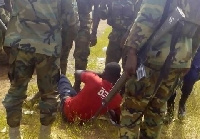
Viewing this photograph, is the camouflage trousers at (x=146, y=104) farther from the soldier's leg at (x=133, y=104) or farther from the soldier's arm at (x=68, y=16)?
the soldier's arm at (x=68, y=16)

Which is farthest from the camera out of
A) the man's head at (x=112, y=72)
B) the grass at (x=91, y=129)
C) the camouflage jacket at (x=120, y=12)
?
the camouflage jacket at (x=120, y=12)

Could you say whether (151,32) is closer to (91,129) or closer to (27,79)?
(27,79)

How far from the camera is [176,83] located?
291cm

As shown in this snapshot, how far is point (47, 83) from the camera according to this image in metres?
2.89

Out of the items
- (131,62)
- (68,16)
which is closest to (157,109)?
(131,62)

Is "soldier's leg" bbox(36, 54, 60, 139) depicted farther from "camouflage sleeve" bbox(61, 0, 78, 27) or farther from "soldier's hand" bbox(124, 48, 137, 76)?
"soldier's hand" bbox(124, 48, 137, 76)

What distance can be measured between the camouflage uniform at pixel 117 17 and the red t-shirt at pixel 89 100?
1.34m

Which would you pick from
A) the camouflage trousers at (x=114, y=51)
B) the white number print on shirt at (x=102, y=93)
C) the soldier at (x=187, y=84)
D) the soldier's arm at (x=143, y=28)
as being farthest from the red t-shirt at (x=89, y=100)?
the camouflage trousers at (x=114, y=51)

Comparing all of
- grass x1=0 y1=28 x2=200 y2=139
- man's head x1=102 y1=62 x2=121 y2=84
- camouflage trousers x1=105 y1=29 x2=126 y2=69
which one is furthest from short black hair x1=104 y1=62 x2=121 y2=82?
camouflage trousers x1=105 y1=29 x2=126 y2=69

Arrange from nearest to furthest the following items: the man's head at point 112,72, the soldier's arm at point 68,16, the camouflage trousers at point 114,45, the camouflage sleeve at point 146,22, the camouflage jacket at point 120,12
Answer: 1. the camouflage sleeve at point 146,22
2. the soldier's arm at point 68,16
3. the man's head at point 112,72
4. the camouflage jacket at point 120,12
5. the camouflage trousers at point 114,45

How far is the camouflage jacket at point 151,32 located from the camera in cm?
256

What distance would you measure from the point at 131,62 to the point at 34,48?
2.74 ft

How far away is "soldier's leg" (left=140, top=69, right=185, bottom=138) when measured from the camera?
9.27ft

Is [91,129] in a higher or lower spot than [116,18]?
lower
